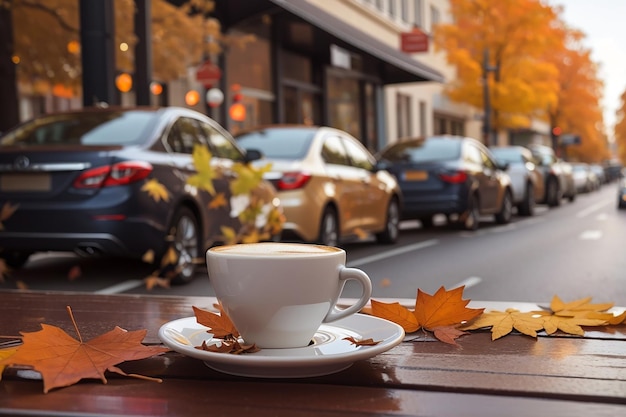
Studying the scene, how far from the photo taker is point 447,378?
1.31 meters

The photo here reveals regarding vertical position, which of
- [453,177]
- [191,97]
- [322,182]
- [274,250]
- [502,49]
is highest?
[502,49]

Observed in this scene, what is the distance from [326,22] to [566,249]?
11.0 metres

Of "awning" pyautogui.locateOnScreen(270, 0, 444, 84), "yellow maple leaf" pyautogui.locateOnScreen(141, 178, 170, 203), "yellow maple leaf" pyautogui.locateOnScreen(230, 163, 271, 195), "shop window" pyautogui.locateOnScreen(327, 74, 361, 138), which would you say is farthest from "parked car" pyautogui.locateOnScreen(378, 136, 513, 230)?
"shop window" pyautogui.locateOnScreen(327, 74, 361, 138)

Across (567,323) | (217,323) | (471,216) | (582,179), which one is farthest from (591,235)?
(582,179)

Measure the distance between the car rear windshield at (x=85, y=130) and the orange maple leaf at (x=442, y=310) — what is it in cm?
591

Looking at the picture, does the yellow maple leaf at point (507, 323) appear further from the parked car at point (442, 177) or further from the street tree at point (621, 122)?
the street tree at point (621, 122)

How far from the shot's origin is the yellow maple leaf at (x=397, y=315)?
1.66m

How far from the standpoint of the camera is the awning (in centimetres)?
1895

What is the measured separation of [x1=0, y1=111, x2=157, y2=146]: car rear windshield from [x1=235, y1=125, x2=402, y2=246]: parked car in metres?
2.02

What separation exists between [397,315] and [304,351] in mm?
319

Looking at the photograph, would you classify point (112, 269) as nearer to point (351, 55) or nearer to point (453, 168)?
point (453, 168)

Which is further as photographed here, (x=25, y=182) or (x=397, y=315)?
(x=25, y=182)

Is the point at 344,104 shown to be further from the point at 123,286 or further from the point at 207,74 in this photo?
the point at 123,286

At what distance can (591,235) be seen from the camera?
13.5 metres
